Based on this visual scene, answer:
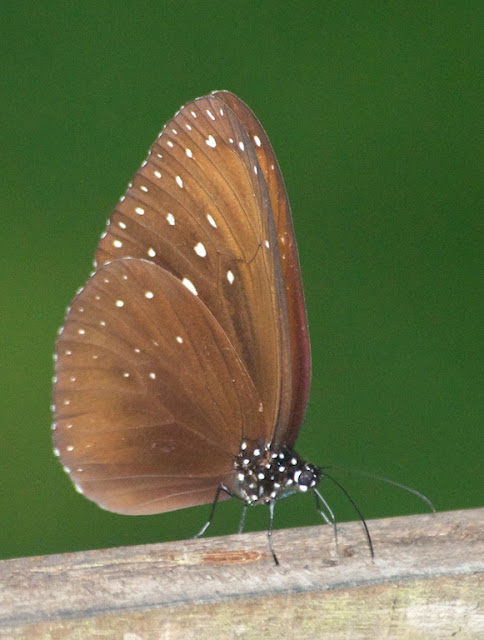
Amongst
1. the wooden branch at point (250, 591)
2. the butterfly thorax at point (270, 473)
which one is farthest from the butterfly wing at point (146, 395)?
the wooden branch at point (250, 591)

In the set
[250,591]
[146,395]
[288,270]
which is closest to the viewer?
[250,591]

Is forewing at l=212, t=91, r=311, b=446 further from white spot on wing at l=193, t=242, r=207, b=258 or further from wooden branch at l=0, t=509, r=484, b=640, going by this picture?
wooden branch at l=0, t=509, r=484, b=640

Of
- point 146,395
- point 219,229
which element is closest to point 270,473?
point 146,395

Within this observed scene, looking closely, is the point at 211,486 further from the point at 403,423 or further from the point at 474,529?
the point at 403,423

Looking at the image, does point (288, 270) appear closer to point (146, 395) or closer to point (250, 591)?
point (146, 395)

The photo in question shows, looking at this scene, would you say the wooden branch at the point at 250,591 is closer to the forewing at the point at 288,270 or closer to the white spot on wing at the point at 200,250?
the forewing at the point at 288,270
